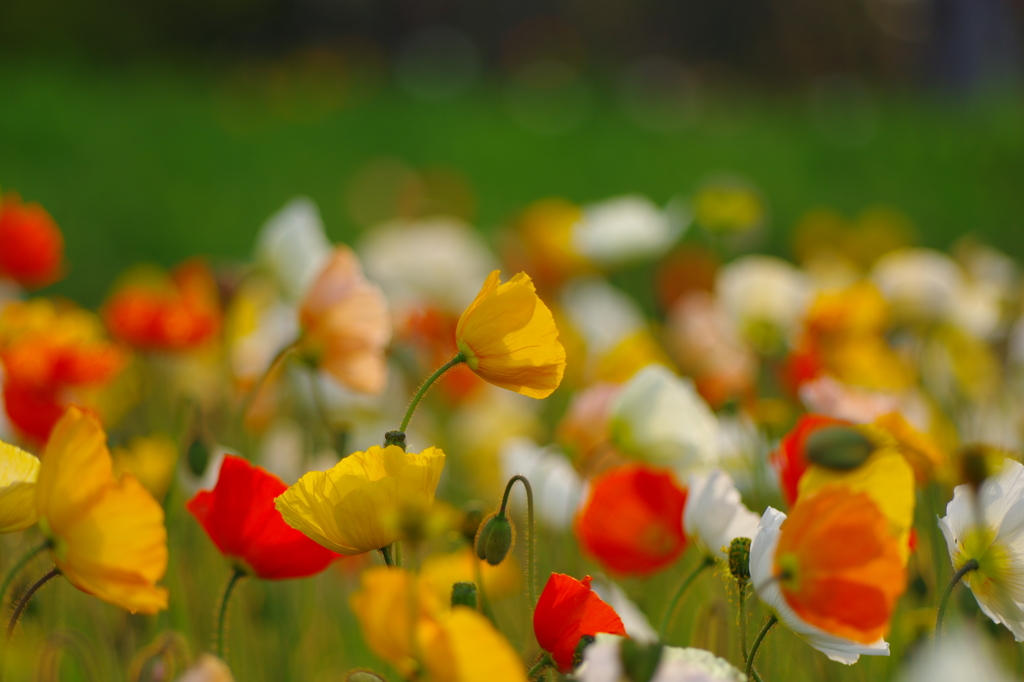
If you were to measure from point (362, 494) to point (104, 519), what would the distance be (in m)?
0.16

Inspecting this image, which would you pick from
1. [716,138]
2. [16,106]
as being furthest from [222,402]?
[716,138]

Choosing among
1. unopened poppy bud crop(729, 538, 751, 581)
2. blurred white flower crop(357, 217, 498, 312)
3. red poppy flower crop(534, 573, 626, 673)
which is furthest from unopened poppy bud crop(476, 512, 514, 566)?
blurred white flower crop(357, 217, 498, 312)

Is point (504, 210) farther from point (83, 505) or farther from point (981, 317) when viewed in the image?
point (83, 505)

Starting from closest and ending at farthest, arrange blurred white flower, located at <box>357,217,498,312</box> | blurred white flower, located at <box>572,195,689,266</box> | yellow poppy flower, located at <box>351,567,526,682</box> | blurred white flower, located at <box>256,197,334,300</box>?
yellow poppy flower, located at <box>351,567,526,682</box> < blurred white flower, located at <box>256,197,334,300</box> < blurred white flower, located at <box>572,195,689,266</box> < blurred white flower, located at <box>357,217,498,312</box>

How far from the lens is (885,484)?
589mm

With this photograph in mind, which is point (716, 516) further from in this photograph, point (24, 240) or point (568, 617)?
point (24, 240)

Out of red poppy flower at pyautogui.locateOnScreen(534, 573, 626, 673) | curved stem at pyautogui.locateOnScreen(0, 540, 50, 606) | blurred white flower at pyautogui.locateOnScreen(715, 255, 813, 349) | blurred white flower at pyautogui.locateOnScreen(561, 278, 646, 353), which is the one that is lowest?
blurred white flower at pyautogui.locateOnScreen(561, 278, 646, 353)

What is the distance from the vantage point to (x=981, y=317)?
5.26 ft

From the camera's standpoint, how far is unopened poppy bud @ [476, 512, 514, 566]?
2.08 feet

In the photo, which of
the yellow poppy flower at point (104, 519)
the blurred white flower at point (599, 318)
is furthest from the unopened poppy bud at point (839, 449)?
the blurred white flower at point (599, 318)

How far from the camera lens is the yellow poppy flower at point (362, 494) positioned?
0.58 meters

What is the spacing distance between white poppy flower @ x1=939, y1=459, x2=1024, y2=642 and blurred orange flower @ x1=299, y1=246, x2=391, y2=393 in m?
0.56

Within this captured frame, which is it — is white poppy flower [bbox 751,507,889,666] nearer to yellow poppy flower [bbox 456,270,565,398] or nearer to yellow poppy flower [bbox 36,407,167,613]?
yellow poppy flower [bbox 456,270,565,398]

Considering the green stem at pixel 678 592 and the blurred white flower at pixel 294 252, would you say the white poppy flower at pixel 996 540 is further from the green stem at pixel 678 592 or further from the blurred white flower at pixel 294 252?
the blurred white flower at pixel 294 252
